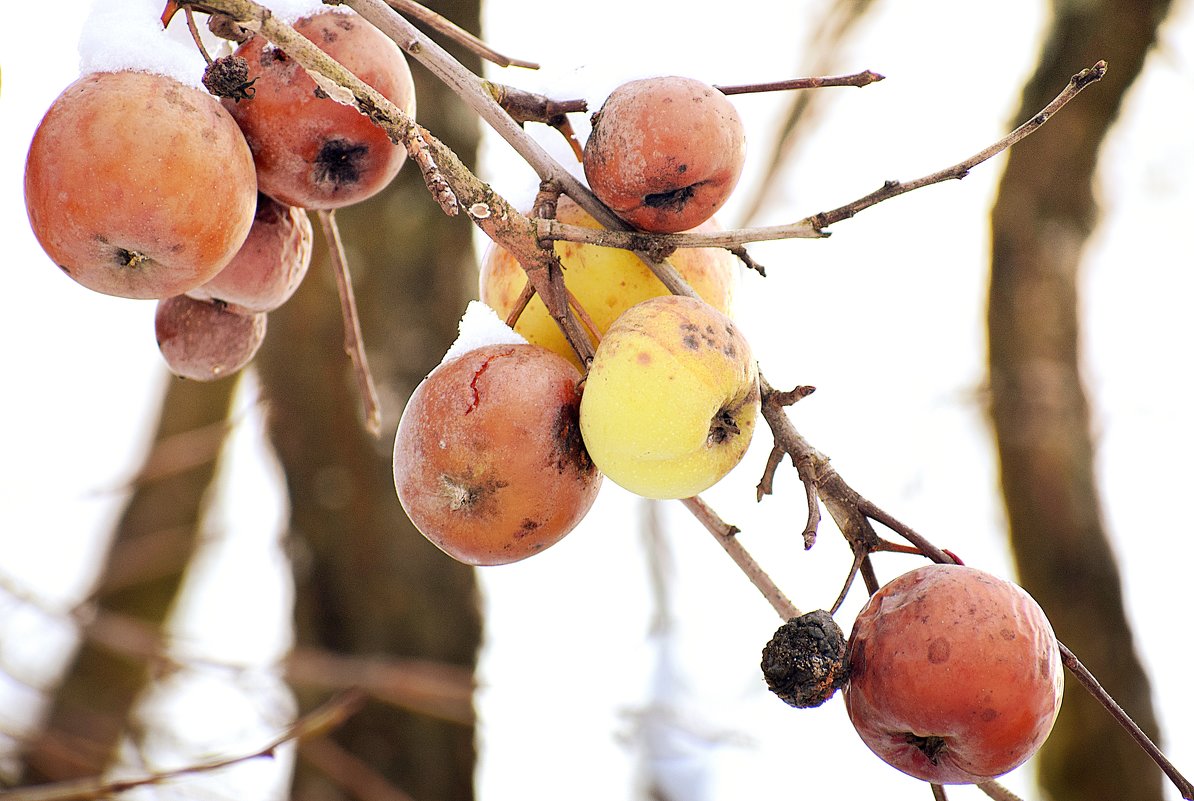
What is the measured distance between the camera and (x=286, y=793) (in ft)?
6.91

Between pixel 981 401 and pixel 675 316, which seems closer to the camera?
pixel 675 316

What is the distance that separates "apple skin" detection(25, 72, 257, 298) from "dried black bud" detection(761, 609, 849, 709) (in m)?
0.47

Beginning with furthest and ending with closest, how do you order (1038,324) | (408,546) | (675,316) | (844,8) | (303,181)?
1. (844,8)
2. (1038,324)
3. (408,546)
4. (303,181)
5. (675,316)

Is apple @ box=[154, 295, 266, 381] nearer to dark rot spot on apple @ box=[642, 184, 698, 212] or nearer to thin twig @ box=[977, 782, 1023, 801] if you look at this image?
dark rot spot on apple @ box=[642, 184, 698, 212]

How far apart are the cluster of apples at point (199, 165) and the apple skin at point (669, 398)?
0.88 ft

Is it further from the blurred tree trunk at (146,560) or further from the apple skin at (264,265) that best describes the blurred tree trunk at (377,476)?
the apple skin at (264,265)

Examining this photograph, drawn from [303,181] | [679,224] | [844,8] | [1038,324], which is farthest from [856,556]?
[844,8]

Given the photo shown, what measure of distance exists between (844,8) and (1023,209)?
1.77 meters

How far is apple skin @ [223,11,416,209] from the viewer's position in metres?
0.80

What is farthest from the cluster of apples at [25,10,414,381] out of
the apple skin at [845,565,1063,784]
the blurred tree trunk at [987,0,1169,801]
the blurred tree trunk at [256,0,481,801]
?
the blurred tree trunk at [987,0,1169,801]

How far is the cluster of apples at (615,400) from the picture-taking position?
67 cm

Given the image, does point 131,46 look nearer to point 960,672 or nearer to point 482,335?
point 482,335

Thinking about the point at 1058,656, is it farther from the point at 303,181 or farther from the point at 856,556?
the point at 303,181

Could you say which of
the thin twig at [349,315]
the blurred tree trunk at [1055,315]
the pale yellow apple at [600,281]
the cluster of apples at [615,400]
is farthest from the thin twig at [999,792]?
the blurred tree trunk at [1055,315]
